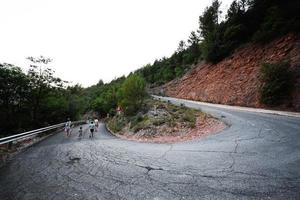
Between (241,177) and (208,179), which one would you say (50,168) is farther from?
(241,177)

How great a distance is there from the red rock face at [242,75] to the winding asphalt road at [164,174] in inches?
642

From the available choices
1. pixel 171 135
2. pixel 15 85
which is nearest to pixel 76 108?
pixel 15 85

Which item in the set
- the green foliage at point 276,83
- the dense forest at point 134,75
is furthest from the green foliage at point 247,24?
the green foliage at point 276,83

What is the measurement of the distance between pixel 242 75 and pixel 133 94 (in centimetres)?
1727

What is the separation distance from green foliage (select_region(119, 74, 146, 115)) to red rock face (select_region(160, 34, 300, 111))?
13537mm

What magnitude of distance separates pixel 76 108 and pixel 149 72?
1875 inches

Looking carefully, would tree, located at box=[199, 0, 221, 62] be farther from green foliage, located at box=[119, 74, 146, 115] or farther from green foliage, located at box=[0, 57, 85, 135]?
green foliage, located at box=[0, 57, 85, 135]

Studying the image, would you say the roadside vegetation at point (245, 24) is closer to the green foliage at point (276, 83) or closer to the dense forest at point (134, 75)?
the dense forest at point (134, 75)

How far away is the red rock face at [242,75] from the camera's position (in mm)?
24280

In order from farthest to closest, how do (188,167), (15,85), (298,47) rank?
1. (15,85)
2. (298,47)
3. (188,167)

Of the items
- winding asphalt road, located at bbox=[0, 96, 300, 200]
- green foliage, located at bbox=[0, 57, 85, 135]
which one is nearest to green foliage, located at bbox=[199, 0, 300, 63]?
winding asphalt road, located at bbox=[0, 96, 300, 200]

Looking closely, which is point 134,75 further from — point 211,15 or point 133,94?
point 211,15

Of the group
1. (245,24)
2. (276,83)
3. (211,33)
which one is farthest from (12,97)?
(245,24)

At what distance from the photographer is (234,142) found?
959 centimetres
